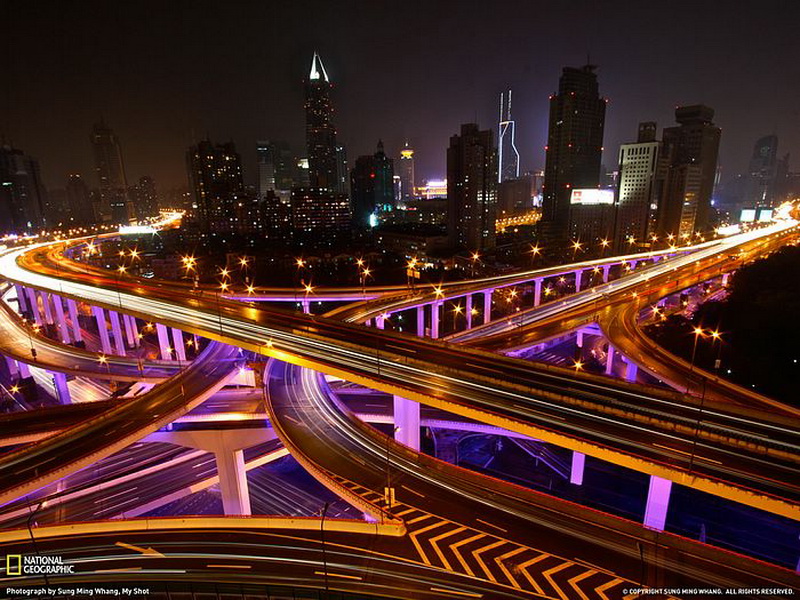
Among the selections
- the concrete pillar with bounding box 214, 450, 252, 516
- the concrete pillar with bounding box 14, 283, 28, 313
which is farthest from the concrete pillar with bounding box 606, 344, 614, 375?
the concrete pillar with bounding box 14, 283, 28, 313

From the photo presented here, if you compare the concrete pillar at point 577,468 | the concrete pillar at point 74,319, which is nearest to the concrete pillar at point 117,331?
the concrete pillar at point 74,319

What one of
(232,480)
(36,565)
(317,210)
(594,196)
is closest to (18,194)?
(317,210)

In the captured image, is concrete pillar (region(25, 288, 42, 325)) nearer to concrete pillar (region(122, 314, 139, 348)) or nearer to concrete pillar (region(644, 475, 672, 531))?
concrete pillar (region(122, 314, 139, 348))

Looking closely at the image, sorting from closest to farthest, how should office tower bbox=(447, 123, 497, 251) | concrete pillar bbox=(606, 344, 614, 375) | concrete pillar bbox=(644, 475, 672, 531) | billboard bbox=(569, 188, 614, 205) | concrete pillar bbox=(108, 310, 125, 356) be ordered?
concrete pillar bbox=(644, 475, 672, 531)
concrete pillar bbox=(606, 344, 614, 375)
concrete pillar bbox=(108, 310, 125, 356)
office tower bbox=(447, 123, 497, 251)
billboard bbox=(569, 188, 614, 205)

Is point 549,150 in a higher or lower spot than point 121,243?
higher

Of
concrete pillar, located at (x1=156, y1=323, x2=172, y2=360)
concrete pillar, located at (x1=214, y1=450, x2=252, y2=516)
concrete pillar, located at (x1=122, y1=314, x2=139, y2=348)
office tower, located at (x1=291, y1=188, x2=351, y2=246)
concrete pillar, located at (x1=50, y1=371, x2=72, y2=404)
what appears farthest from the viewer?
office tower, located at (x1=291, y1=188, x2=351, y2=246)

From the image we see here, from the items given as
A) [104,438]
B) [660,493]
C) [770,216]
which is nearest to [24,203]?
[104,438]

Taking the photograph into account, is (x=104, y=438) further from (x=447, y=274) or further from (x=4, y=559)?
(x=447, y=274)

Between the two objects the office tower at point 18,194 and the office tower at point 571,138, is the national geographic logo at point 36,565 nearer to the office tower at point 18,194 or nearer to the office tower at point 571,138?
the office tower at point 571,138
